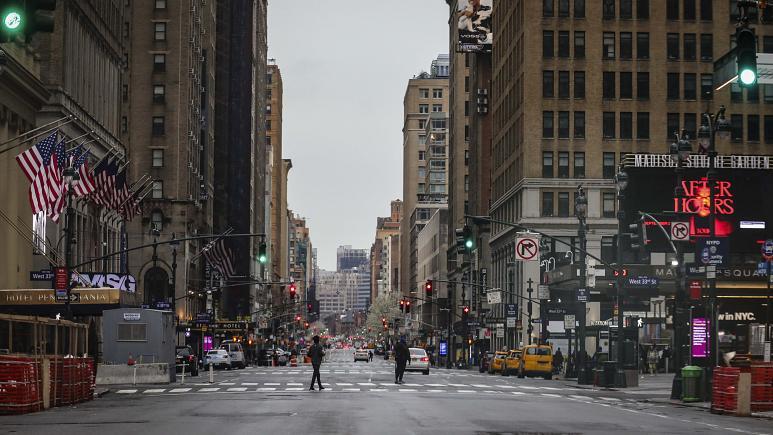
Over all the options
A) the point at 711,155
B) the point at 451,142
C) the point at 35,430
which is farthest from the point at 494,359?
the point at 451,142

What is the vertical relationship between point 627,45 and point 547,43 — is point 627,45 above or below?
below

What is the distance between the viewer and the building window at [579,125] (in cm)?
10544

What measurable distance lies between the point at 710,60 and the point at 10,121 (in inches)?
2591

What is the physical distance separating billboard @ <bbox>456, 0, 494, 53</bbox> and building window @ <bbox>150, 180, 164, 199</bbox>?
42239 millimetres

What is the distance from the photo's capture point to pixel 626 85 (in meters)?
106

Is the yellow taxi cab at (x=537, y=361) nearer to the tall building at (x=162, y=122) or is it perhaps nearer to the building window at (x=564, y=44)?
the building window at (x=564, y=44)

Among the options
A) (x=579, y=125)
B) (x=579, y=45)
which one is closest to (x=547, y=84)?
(x=579, y=45)

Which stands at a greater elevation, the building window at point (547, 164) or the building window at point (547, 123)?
the building window at point (547, 123)

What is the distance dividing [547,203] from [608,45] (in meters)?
14.6

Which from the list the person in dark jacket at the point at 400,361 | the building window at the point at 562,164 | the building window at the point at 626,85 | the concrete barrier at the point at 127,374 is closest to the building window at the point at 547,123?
the building window at the point at 562,164

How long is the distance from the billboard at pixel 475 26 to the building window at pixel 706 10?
36.2 meters

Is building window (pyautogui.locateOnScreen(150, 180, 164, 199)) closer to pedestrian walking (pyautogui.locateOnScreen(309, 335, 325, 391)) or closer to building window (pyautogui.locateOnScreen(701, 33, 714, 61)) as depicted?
building window (pyautogui.locateOnScreen(701, 33, 714, 61))

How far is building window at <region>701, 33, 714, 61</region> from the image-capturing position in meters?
105

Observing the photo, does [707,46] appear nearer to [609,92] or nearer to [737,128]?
[737,128]
